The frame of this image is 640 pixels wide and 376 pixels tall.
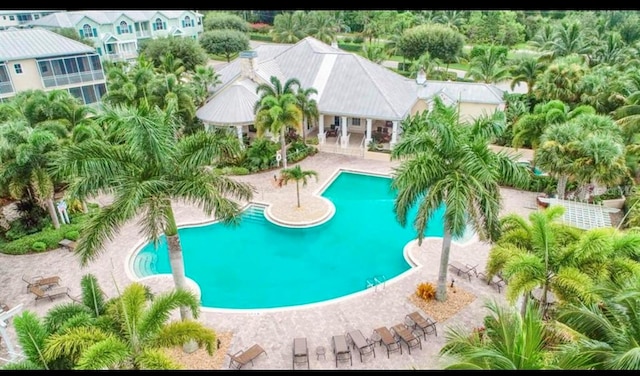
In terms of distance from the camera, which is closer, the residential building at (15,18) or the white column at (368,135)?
the white column at (368,135)

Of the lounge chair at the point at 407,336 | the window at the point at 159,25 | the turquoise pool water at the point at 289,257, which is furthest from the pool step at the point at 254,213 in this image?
the window at the point at 159,25

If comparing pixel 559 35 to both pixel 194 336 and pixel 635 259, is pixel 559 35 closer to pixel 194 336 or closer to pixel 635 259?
pixel 635 259

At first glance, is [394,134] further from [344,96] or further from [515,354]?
[515,354]

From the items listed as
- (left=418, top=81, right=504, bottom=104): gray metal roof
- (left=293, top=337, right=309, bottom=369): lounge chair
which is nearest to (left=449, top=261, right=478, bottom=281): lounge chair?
(left=293, top=337, right=309, bottom=369): lounge chair

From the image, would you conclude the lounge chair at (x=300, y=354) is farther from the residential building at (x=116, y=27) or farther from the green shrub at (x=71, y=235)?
the residential building at (x=116, y=27)

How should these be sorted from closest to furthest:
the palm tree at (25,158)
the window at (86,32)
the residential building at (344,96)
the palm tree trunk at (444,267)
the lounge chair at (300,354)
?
the lounge chair at (300,354), the palm tree trunk at (444,267), the palm tree at (25,158), the residential building at (344,96), the window at (86,32)

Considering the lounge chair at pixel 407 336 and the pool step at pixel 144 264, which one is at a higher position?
the lounge chair at pixel 407 336
